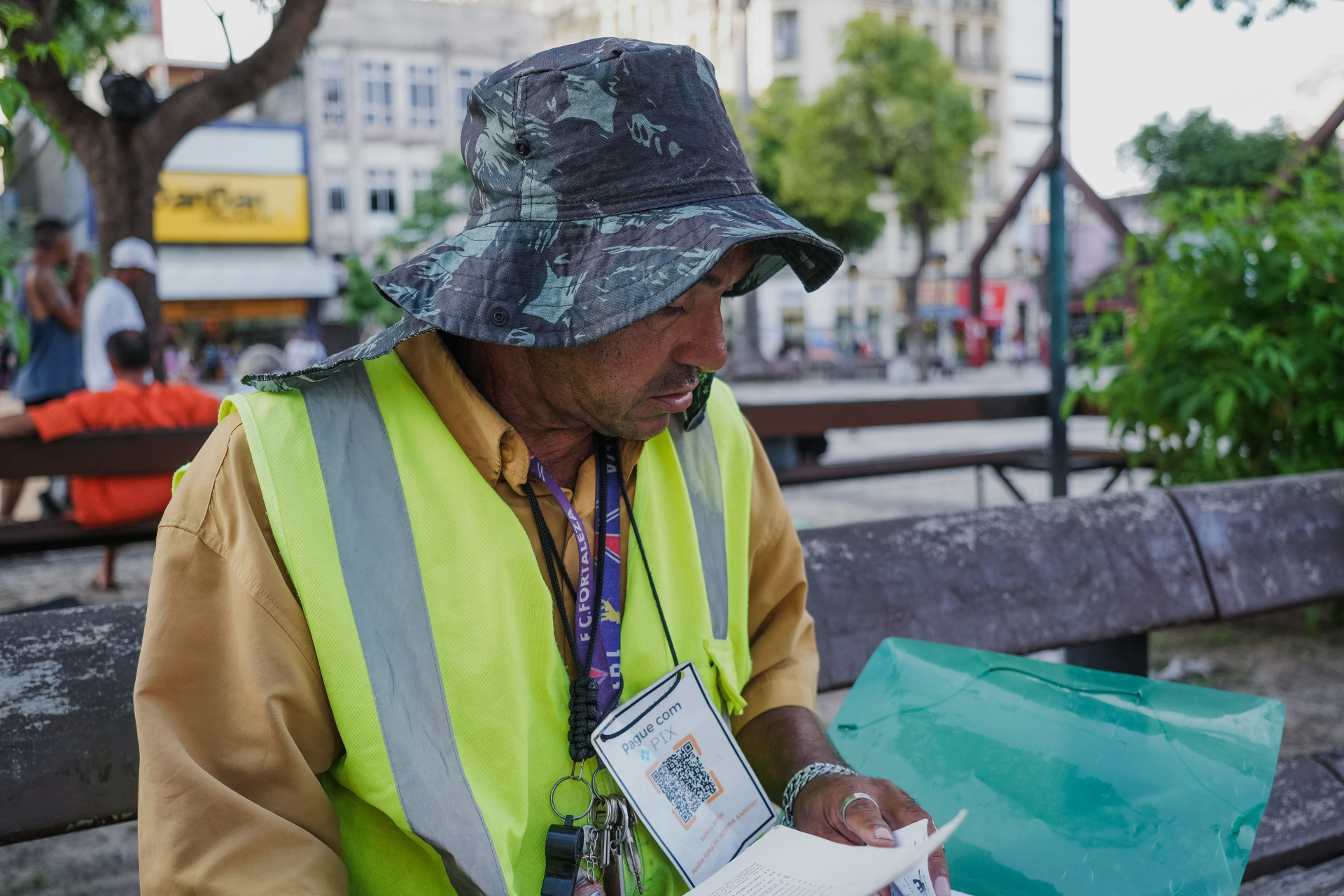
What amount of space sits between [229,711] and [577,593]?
0.43 metres

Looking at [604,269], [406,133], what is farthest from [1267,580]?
[406,133]

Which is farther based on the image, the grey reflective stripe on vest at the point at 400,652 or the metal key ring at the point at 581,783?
the metal key ring at the point at 581,783

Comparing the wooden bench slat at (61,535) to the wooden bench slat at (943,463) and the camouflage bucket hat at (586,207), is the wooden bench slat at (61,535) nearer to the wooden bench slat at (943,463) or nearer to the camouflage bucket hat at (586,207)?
the wooden bench slat at (943,463)

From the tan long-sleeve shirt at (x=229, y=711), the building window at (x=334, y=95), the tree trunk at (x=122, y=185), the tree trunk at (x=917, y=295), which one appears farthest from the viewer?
the building window at (x=334, y=95)

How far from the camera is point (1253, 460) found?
4.01 m

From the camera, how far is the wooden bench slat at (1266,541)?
99.7 inches

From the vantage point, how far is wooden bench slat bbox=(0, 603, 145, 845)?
4.52 ft

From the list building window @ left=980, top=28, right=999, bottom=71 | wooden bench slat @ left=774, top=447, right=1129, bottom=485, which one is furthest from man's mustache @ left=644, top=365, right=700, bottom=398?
building window @ left=980, top=28, right=999, bottom=71

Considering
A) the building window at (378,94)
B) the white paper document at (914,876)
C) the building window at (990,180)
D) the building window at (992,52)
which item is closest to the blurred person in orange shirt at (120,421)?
the white paper document at (914,876)

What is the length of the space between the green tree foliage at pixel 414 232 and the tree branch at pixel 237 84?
2602cm

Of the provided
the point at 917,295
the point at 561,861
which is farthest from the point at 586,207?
the point at 917,295

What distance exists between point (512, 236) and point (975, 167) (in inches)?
1144

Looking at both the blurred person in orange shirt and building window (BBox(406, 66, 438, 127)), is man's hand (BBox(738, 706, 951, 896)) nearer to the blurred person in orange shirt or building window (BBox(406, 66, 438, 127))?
the blurred person in orange shirt

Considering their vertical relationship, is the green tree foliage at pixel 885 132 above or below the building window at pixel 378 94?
below
